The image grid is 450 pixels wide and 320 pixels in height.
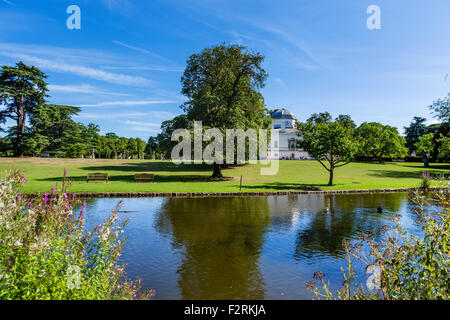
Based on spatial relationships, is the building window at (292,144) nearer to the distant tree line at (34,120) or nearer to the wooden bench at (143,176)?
the distant tree line at (34,120)

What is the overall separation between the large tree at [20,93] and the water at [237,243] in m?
53.6

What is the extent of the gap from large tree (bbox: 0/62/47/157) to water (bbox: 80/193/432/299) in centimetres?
5361

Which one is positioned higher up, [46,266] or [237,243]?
[46,266]

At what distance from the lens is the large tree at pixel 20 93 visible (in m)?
59.1

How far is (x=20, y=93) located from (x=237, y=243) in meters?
67.3

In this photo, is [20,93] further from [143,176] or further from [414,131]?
[414,131]

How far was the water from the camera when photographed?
26.1ft

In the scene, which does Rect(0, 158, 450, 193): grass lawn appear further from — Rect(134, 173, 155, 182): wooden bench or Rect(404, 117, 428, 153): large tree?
Rect(404, 117, 428, 153): large tree

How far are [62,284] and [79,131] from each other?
73306 millimetres

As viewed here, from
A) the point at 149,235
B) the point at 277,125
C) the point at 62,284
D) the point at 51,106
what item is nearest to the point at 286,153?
the point at 277,125

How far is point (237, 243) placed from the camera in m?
11.8

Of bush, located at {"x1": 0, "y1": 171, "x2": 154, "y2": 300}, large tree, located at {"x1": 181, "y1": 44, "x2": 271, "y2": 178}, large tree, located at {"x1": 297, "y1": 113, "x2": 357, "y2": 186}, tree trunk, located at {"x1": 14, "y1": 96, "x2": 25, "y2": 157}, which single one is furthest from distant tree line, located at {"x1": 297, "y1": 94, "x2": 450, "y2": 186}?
tree trunk, located at {"x1": 14, "y1": 96, "x2": 25, "y2": 157}

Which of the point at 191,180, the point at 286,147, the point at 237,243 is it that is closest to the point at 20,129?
the point at 191,180
